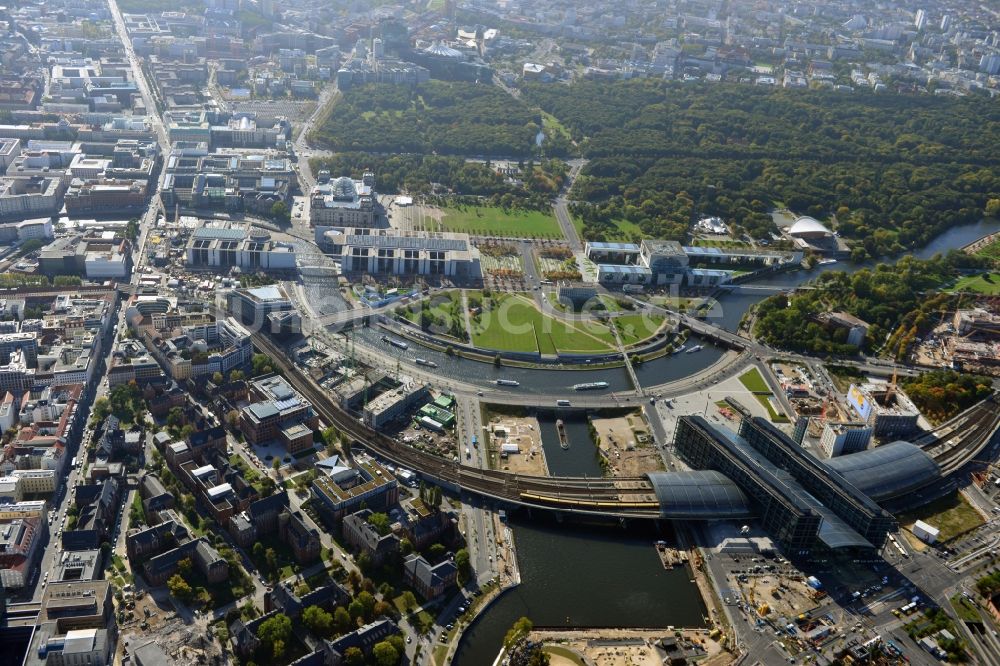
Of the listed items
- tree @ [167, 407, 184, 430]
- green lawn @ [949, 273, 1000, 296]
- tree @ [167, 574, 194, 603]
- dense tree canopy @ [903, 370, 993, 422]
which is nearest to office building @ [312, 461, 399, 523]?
tree @ [167, 574, 194, 603]

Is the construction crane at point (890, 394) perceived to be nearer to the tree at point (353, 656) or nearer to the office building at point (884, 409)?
the office building at point (884, 409)

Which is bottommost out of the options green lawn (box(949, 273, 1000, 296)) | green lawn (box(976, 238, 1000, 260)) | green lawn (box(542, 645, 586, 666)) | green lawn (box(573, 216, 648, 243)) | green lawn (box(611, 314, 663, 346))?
green lawn (box(542, 645, 586, 666))

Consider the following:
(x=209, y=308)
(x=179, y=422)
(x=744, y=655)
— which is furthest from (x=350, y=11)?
(x=744, y=655)

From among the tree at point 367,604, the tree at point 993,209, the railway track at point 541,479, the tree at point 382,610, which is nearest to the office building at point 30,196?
the railway track at point 541,479

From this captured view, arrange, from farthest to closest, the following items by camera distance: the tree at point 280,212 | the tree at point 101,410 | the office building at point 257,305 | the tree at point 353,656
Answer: the tree at point 280,212 < the office building at point 257,305 < the tree at point 101,410 < the tree at point 353,656

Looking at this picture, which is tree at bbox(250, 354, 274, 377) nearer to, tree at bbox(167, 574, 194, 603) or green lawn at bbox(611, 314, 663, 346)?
tree at bbox(167, 574, 194, 603)

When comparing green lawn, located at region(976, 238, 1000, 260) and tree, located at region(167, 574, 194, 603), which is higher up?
green lawn, located at region(976, 238, 1000, 260)
